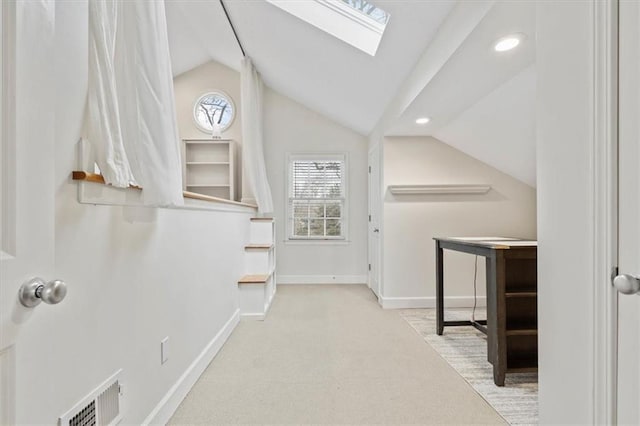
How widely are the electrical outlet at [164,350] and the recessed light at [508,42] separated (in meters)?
2.24

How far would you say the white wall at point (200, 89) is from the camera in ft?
16.7

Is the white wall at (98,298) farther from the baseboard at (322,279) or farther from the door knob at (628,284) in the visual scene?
the baseboard at (322,279)

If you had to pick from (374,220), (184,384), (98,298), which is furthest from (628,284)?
(374,220)

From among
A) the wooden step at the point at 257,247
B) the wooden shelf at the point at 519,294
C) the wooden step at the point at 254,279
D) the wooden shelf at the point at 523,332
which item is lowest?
the wooden shelf at the point at 523,332

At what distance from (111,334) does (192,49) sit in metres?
4.55

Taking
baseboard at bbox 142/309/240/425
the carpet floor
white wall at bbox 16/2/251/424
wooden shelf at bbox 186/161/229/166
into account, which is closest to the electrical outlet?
white wall at bbox 16/2/251/424

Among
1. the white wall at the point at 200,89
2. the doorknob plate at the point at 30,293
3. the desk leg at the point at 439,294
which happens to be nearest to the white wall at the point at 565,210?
the doorknob plate at the point at 30,293

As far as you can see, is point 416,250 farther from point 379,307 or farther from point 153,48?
point 153,48

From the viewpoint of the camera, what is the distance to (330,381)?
1986mm

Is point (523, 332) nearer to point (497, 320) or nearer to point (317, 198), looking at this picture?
point (497, 320)

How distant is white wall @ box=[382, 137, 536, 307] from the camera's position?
3643mm

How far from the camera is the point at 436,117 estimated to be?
9.88ft

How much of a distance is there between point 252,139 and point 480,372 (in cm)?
340

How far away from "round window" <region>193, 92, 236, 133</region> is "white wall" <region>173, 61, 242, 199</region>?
0.20ft
